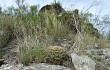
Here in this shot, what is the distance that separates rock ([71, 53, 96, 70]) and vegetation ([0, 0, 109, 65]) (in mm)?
374

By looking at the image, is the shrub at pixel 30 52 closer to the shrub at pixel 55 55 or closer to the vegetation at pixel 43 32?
the vegetation at pixel 43 32

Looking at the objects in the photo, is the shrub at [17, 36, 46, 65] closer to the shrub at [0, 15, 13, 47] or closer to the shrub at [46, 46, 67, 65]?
the shrub at [46, 46, 67, 65]

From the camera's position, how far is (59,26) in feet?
25.3

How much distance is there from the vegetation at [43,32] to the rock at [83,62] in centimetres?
37

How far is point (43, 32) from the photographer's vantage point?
7383 millimetres

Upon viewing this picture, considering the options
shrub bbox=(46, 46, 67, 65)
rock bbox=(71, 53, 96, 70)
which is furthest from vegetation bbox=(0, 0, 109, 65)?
rock bbox=(71, 53, 96, 70)

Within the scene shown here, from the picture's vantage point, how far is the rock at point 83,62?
5793 millimetres

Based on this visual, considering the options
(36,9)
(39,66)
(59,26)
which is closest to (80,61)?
A: (39,66)

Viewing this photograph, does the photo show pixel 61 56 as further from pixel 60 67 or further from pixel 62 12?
pixel 62 12

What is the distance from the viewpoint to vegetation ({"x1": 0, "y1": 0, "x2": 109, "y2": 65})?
6.17 m

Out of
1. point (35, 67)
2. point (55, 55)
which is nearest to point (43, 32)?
point (55, 55)

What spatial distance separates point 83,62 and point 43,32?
1902 mm

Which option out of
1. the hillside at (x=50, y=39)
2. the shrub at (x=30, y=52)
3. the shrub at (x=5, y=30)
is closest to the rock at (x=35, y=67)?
the hillside at (x=50, y=39)

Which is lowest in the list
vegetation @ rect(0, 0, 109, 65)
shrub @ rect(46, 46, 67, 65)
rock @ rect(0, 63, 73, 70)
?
rock @ rect(0, 63, 73, 70)
